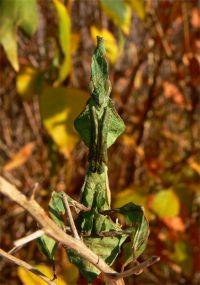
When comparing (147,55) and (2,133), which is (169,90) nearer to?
(147,55)

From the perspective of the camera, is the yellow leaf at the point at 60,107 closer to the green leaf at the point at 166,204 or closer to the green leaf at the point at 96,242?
the green leaf at the point at 166,204

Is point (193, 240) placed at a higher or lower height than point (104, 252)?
lower

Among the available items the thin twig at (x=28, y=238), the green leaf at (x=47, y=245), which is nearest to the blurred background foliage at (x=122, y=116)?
the green leaf at (x=47, y=245)

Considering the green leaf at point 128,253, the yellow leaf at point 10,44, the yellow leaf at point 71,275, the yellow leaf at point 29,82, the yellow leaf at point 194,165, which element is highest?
the yellow leaf at point 10,44

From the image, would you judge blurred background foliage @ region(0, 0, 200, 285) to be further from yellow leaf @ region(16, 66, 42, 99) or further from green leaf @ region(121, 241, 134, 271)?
green leaf @ region(121, 241, 134, 271)

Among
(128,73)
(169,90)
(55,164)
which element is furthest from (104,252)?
(128,73)

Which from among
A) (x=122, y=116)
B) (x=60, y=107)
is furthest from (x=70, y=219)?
(x=122, y=116)

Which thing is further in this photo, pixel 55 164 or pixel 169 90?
pixel 169 90

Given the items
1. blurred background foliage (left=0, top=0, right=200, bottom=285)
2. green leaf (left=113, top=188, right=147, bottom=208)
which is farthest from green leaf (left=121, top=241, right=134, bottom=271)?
green leaf (left=113, top=188, right=147, bottom=208)
